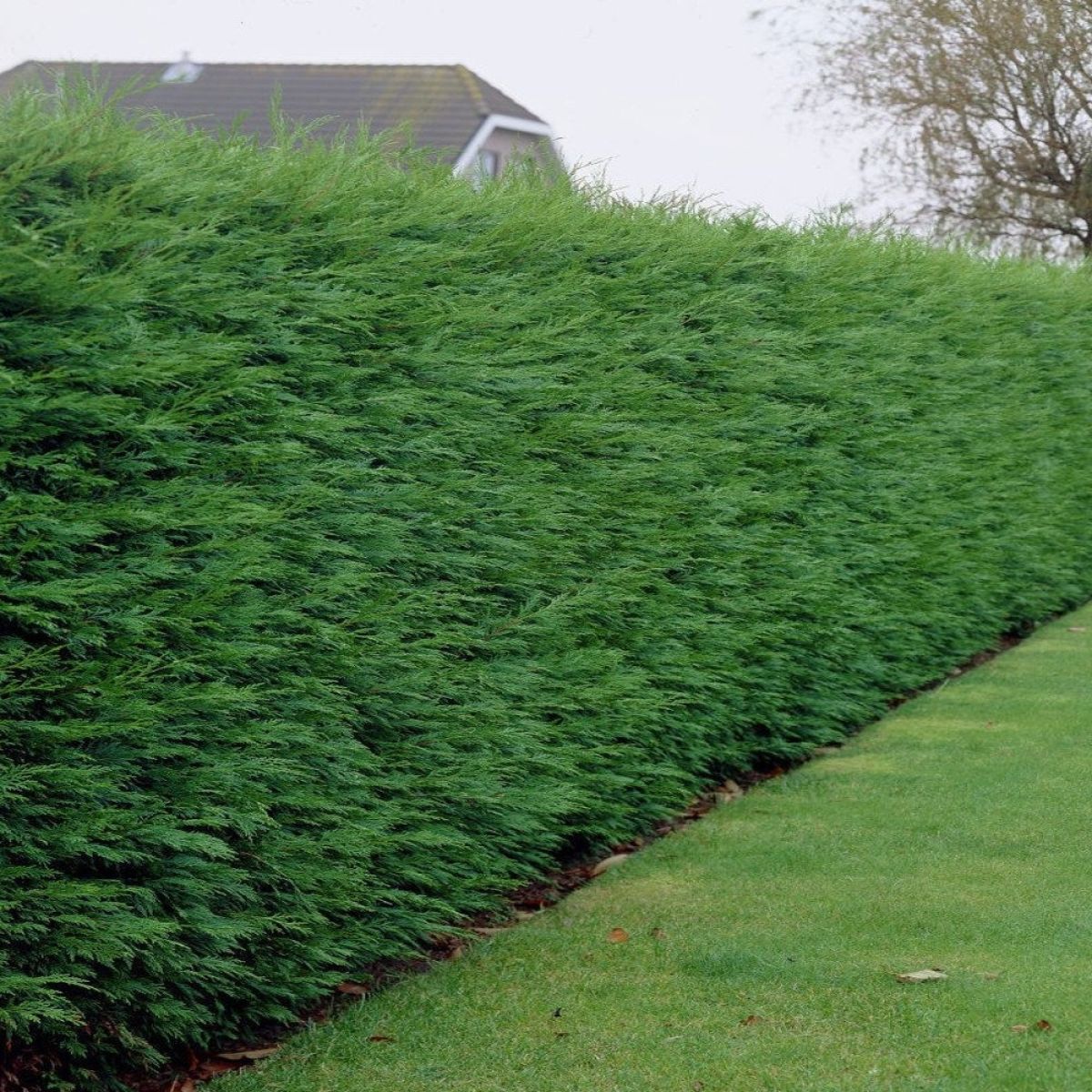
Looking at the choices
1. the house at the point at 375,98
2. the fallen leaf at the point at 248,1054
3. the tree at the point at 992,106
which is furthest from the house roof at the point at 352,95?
the fallen leaf at the point at 248,1054

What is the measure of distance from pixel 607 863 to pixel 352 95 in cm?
3221

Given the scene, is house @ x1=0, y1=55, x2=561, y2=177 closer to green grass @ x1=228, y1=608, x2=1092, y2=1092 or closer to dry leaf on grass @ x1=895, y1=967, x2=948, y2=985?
green grass @ x1=228, y1=608, x2=1092, y2=1092

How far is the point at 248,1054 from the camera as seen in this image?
444cm

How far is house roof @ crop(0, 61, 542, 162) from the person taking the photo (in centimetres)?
3416

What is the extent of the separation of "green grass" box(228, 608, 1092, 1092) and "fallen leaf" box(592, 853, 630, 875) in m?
0.10

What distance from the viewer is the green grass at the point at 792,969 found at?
4211mm

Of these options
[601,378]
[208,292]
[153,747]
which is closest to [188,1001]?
[153,747]

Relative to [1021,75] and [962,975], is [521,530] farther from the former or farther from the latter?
[1021,75]

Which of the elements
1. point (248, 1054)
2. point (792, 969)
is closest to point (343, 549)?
point (248, 1054)

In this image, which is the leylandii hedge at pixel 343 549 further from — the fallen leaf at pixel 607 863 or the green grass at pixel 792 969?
the green grass at pixel 792 969

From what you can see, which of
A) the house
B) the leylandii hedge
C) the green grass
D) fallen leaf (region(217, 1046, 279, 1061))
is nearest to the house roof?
the house

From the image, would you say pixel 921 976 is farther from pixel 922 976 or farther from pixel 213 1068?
pixel 213 1068

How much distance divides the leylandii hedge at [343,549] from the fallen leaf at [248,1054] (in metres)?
0.07

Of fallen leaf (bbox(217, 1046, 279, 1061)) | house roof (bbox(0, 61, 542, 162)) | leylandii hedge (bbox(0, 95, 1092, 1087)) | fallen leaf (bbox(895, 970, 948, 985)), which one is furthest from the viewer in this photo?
house roof (bbox(0, 61, 542, 162))
